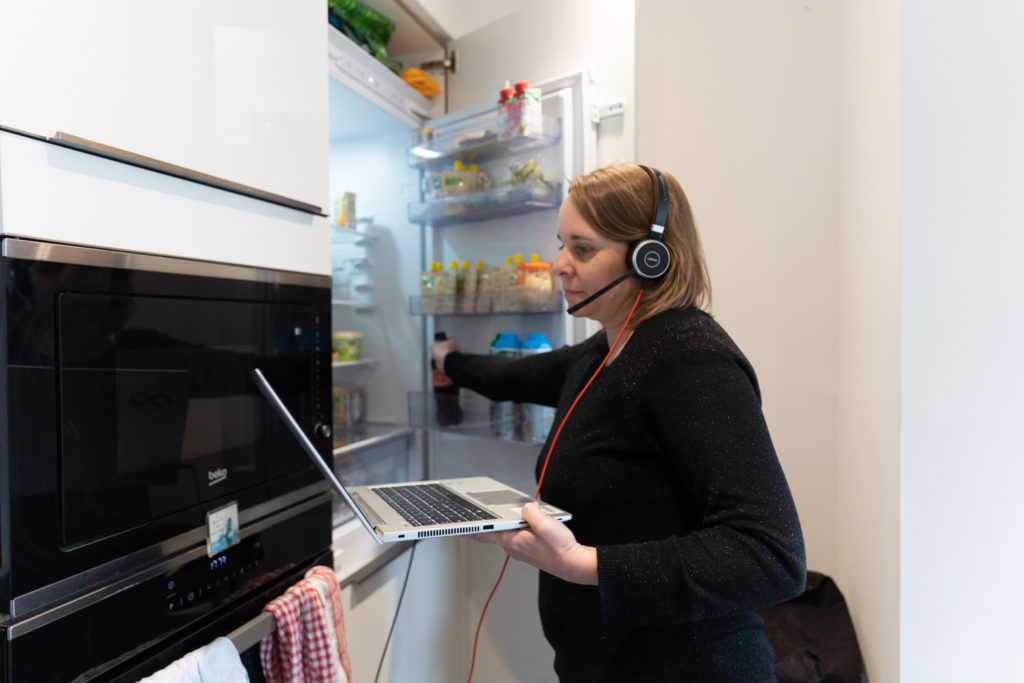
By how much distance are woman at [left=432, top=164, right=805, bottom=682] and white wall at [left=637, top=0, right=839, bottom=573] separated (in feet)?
2.54

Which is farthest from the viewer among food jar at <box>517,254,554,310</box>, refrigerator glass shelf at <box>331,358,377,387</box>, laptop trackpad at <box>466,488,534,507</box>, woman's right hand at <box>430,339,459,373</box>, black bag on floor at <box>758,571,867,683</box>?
refrigerator glass shelf at <box>331,358,377,387</box>

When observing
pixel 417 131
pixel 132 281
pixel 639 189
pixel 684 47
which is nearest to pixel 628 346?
pixel 639 189

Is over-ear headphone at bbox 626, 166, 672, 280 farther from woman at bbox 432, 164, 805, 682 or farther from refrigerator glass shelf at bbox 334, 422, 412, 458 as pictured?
refrigerator glass shelf at bbox 334, 422, 412, 458

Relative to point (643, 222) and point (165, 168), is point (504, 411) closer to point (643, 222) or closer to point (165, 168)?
point (643, 222)

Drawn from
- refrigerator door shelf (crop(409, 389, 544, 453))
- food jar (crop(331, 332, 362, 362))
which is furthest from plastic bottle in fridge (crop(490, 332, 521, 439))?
food jar (crop(331, 332, 362, 362))

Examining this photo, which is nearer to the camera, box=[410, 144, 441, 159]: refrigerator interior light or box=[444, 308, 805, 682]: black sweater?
box=[444, 308, 805, 682]: black sweater

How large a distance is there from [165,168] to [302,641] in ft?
2.49

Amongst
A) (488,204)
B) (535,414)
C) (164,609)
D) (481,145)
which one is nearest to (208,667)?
(164,609)

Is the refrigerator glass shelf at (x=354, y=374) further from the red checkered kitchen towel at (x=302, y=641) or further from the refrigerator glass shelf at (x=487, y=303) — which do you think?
the red checkered kitchen towel at (x=302, y=641)

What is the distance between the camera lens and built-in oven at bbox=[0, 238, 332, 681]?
668 mm

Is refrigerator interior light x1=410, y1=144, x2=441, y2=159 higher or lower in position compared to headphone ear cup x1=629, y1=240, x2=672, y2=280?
higher

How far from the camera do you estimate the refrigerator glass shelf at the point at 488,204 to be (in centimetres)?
154

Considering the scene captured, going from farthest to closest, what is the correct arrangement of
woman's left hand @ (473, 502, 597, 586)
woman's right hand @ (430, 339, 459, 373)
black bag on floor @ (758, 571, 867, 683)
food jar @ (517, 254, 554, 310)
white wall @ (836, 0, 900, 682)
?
1. woman's right hand @ (430, 339, 459, 373)
2. food jar @ (517, 254, 554, 310)
3. black bag on floor @ (758, 571, 867, 683)
4. white wall @ (836, 0, 900, 682)
5. woman's left hand @ (473, 502, 597, 586)

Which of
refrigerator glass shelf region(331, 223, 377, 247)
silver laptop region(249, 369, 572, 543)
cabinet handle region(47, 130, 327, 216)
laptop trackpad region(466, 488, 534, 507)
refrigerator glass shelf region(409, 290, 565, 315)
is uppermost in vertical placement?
refrigerator glass shelf region(331, 223, 377, 247)
